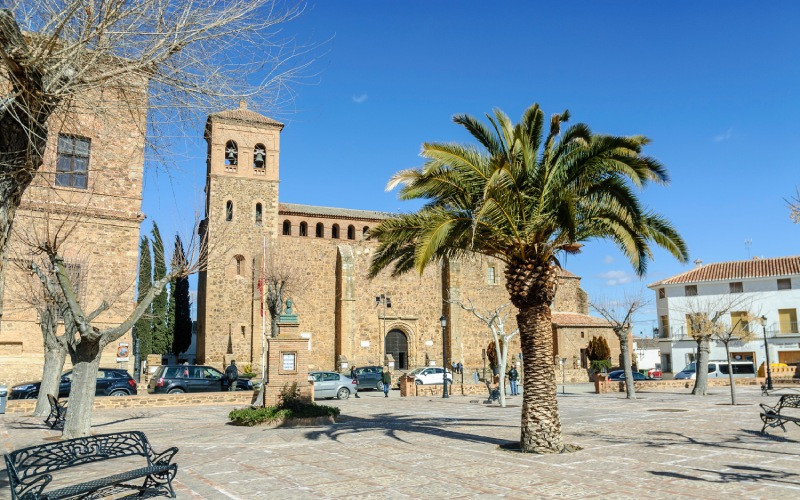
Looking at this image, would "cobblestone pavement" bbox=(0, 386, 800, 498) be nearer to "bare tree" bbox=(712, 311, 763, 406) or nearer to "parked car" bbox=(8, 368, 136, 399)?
"bare tree" bbox=(712, 311, 763, 406)

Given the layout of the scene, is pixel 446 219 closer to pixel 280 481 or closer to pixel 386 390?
pixel 280 481

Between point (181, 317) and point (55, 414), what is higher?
point (181, 317)

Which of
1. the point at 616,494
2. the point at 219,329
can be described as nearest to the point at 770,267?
the point at 219,329

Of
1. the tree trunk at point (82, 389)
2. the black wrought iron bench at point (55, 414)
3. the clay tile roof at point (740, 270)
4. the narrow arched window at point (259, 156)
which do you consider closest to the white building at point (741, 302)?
the clay tile roof at point (740, 270)

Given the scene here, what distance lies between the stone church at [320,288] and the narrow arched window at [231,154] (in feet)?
0.20

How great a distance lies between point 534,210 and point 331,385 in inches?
618

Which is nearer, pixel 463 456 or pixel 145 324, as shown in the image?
pixel 463 456

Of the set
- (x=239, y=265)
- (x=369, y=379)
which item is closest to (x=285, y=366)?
(x=369, y=379)

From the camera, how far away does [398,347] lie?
4034 centimetres

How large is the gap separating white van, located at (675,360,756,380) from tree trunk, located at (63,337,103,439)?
30.2 metres

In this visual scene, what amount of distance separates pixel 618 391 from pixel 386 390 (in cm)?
1040

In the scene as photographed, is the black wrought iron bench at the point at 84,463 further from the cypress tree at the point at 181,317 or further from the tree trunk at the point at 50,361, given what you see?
the cypress tree at the point at 181,317

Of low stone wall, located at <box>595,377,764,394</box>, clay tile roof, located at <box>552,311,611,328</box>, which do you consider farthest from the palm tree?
clay tile roof, located at <box>552,311,611,328</box>

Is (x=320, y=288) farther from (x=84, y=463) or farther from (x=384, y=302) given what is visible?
(x=84, y=463)
